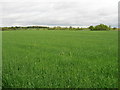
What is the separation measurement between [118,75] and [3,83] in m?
4.64

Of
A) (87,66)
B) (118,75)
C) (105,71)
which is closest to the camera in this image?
(118,75)

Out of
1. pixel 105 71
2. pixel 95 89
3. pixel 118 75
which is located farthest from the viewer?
pixel 105 71

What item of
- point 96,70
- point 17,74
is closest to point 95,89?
point 96,70

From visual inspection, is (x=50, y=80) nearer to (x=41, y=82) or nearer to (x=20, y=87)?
(x=41, y=82)

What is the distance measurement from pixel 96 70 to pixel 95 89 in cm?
156

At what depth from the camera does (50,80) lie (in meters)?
4.82

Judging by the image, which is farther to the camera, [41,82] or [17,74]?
[17,74]

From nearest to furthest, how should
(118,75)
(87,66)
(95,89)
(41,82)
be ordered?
1. (95,89)
2. (41,82)
3. (118,75)
4. (87,66)

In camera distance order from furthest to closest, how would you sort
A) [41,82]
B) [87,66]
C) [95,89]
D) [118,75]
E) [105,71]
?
[87,66] < [105,71] < [118,75] < [41,82] < [95,89]

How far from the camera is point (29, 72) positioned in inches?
219

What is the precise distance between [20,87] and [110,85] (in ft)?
10.5

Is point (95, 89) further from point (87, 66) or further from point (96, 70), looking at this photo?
point (87, 66)

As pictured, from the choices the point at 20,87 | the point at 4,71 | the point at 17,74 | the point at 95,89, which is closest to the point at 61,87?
the point at 95,89

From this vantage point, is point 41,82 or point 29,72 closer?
point 41,82
